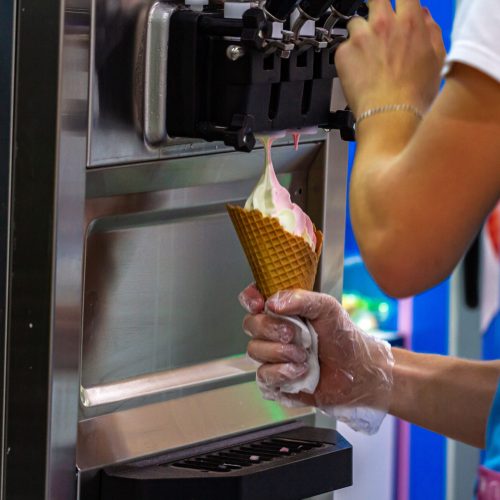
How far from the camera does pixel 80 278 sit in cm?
138

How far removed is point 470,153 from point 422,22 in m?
0.20

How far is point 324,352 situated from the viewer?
1623mm

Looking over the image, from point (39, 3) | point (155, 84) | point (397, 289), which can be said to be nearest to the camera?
point (397, 289)

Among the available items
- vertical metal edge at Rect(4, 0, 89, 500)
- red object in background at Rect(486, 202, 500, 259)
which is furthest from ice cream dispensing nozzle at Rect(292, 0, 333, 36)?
red object in background at Rect(486, 202, 500, 259)

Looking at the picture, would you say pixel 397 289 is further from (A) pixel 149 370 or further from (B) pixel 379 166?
(A) pixel 149 370

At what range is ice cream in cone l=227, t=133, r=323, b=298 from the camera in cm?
145

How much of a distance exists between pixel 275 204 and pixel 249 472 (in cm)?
36

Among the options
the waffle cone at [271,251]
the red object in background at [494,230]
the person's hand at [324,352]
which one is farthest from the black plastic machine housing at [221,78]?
the red object in background at [494,230]

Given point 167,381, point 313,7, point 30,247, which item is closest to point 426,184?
point 313,7

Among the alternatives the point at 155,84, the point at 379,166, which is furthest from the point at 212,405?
the point at 379,166

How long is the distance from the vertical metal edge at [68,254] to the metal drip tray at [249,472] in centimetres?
9

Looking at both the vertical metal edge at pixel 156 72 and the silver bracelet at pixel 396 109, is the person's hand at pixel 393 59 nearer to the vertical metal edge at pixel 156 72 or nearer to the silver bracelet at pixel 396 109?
the silver bracelet at pixel 396 109

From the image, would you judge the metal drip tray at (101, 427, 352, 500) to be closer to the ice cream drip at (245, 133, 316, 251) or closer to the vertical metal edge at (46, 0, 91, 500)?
the vertical metal edge at (46, 0, 91, 500)

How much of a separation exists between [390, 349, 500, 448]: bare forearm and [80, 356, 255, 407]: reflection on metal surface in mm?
234
